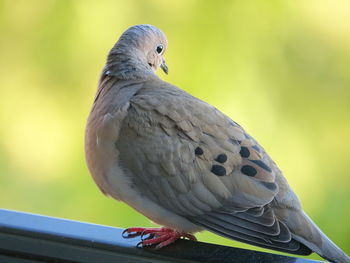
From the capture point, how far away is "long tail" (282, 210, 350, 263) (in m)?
2.57

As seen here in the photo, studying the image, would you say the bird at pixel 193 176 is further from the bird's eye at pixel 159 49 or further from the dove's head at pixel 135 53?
the bird's eye at pixel 159 49

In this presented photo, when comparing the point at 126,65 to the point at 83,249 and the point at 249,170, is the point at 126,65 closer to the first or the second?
the point at 249,170

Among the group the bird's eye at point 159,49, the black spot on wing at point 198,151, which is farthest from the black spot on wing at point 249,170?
the bird's eye at point 159,49

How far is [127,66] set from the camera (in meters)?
3.03

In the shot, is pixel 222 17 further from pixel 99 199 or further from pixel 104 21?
pixel 99 199

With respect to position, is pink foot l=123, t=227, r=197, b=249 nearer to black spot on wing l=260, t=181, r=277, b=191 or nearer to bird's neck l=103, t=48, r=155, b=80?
black spot on wing l=260, t=181, r=277, b=191

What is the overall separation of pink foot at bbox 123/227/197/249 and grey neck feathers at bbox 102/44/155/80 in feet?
1.64

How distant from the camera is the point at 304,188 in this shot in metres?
3.81

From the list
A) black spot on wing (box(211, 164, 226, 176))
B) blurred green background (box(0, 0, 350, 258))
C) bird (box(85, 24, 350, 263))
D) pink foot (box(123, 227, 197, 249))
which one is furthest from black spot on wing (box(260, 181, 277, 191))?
blurred green background (box(0, 0, 350, 258))

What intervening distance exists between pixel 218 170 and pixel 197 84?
1247mm

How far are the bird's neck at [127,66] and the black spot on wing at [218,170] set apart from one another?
458 millimetres

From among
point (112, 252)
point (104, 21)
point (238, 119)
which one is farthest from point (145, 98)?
point (104, 21)

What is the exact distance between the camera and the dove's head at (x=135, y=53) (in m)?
3.02

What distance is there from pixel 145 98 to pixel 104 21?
1.39 m
